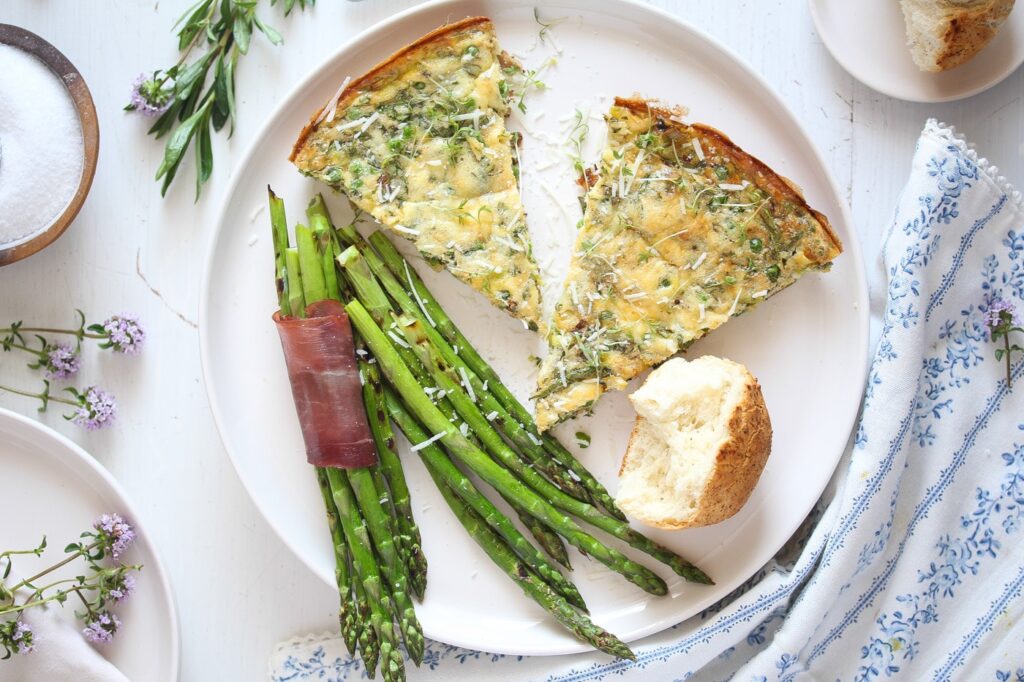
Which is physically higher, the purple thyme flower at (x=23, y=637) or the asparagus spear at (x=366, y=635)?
the purple thyme flower at (x=23, y=637)

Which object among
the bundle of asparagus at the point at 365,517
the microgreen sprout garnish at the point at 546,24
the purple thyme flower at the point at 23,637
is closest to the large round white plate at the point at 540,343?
the microgreen sprout garnish at the point at 546,24

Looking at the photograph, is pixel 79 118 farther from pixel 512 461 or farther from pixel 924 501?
pixel 924 501

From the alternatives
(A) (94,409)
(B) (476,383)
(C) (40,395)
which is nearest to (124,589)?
(A) (94,409)

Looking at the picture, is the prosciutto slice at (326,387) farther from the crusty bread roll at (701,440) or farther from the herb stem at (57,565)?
the crusty bread roll at (701,440)

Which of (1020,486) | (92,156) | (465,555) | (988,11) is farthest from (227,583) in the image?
(988,11)

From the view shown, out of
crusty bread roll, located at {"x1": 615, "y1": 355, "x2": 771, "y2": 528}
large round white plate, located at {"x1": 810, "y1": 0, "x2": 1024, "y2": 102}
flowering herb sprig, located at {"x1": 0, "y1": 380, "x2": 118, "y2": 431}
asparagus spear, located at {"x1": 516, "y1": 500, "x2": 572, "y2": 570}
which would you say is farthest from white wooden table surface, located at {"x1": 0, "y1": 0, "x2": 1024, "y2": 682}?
crusty bread roll, located at {"x1": 615, "y1": 355, "x2": 771, "y2": 528}

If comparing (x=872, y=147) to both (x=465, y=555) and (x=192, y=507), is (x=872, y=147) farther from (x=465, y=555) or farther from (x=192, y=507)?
(x=192, y=507)
